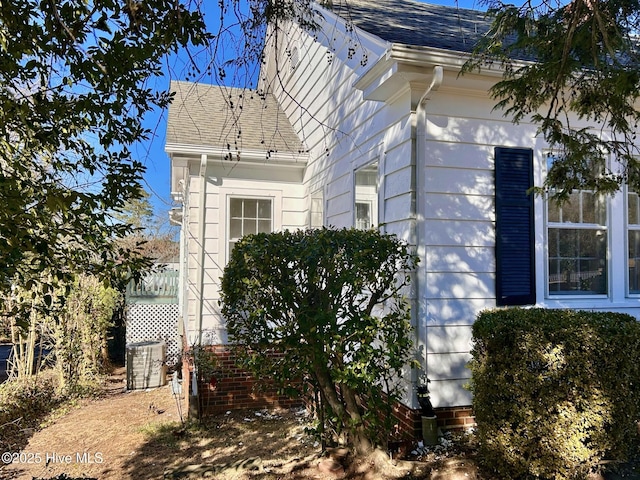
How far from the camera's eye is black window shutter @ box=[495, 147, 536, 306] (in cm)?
436

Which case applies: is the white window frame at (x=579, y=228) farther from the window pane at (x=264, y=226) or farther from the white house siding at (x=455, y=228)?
the window pane at (x=264, y=226)

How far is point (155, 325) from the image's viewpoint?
10273mm

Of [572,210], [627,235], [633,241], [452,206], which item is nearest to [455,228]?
[452,206]

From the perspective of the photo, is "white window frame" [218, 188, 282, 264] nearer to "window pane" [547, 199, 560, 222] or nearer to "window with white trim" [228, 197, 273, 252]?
"window with white trim" [228, 197, 273, 252]

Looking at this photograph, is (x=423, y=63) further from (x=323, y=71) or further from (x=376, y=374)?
(x=323, y=71)

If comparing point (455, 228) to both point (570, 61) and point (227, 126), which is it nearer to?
point (570, 61)

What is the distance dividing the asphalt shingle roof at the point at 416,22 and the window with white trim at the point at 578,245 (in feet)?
5.79

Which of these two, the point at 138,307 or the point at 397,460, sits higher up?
the point at 138,307

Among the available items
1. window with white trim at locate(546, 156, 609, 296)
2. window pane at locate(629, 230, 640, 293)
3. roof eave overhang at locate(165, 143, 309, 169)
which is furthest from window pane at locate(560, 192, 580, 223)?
roof eave overhang at locate(165, 143, 309, 169)

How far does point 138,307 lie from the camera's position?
10.2 m

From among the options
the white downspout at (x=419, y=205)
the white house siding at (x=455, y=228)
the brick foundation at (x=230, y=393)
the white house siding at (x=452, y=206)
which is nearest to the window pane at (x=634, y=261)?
the white house siding at (x=452, y=206)

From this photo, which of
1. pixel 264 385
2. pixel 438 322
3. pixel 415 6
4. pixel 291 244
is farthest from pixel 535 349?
pixel 415 6

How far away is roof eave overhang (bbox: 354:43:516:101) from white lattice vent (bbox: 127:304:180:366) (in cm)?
789

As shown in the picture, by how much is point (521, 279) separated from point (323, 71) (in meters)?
4.62
